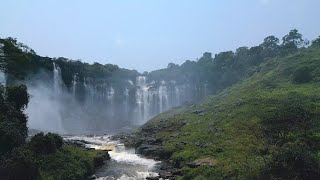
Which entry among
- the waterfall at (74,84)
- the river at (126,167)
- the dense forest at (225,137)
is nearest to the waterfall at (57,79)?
the waterfall at (74,84)

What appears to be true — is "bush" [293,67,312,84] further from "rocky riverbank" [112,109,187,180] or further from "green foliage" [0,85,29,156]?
"green foliage" [0,85,29,156]

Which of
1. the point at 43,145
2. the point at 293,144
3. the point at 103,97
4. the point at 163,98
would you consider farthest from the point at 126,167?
the point at 163,98

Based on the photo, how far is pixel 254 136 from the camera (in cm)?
4109

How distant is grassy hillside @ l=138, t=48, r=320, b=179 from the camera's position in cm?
2919

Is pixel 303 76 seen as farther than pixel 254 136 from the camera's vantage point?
Yes

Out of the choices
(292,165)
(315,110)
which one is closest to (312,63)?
(315,110)

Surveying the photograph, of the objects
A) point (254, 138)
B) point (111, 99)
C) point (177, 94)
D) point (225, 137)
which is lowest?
point (225, 137)

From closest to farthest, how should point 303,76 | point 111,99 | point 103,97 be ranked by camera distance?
1. point 303,76
2. point 103,97
3. point 111,99

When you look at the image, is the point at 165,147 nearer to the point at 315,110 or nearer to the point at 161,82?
the point at 315,110

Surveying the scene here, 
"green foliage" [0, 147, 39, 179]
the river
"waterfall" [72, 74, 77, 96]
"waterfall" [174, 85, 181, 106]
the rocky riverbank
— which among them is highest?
"waterfall" [72, 74, 77, 96]

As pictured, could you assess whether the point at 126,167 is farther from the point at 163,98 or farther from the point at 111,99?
the point at 163,98

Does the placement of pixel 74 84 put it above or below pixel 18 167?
above

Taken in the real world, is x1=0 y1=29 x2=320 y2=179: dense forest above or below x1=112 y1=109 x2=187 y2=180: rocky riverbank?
above

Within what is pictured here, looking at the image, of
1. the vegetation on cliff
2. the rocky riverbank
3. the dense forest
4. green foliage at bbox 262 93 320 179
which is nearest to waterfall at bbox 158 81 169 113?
the dense forest
